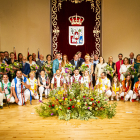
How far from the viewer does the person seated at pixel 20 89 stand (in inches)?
175

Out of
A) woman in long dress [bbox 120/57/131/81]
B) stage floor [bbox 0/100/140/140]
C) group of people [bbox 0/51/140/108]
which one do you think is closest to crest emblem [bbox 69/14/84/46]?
group of people [bbox 0/51/140/108]

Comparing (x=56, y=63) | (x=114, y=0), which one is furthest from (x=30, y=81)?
(x=114, y=0)

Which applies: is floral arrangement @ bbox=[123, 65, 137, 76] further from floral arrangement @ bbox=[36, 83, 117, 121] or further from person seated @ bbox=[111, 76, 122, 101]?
floral arrangement @ bbox=[36, 83, 117, 121]

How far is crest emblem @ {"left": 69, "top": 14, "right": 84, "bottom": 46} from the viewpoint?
24.3 feet

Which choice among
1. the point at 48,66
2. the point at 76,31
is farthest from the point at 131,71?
the point at 76,31

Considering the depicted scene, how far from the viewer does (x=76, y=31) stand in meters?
7.46

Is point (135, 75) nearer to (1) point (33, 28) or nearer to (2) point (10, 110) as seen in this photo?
(2) point (10, 110)

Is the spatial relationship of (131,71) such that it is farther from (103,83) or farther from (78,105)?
(78,105)

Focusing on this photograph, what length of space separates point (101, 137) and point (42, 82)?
3.28 meters

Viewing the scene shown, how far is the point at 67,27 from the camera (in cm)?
745

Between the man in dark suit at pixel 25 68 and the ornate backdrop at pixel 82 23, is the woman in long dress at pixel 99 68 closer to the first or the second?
the ornate backdrop at pixel 82 23

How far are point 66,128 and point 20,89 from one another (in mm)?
2386

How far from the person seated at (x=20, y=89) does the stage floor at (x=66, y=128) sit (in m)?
0.90

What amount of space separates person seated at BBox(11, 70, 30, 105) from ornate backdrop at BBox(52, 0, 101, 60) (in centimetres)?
330
